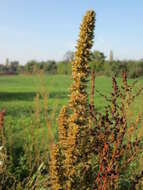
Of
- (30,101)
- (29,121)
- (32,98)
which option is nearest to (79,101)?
(29,121)

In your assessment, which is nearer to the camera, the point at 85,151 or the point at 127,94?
the point at 127,94

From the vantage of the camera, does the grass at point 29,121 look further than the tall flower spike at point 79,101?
Yes

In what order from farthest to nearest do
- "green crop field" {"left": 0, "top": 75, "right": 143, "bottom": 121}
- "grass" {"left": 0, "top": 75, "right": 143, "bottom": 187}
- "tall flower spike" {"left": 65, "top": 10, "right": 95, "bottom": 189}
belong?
1. "grass" {"left": 0, "top": 75, "right": 143, "bottom": 187}
2. "green crop field" {"left": 0, "top": 75, "right": 143, "bottom": 121}
3. "tall flower spike" {"left": 65, "top": 10, "right": 95, "bottom": 189}

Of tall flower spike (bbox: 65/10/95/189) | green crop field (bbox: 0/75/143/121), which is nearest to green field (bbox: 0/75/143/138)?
green crop field (bbox: 0/75/143/121)

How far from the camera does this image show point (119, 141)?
1680 mm

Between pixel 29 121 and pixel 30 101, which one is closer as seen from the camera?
pixel 29 121

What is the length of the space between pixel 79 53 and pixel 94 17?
27 cm

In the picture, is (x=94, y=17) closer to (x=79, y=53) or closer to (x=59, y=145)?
(x=79, y=53)

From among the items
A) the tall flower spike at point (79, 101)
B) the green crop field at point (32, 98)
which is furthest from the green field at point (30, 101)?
the tall flower spike at point (79, 101)

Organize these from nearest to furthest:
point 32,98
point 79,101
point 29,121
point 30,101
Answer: point 79,101, point 29,121, point 30,101, point 32,98

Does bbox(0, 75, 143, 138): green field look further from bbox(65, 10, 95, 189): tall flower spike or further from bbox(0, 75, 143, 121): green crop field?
bbox(65, 10, 95, 189): tall flower spike

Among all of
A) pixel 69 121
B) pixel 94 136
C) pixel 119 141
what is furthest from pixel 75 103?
pixel 119 141

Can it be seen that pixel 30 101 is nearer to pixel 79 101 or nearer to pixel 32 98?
pixel 32 98

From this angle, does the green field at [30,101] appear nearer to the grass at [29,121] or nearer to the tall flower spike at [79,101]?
the grass at [29,121]
